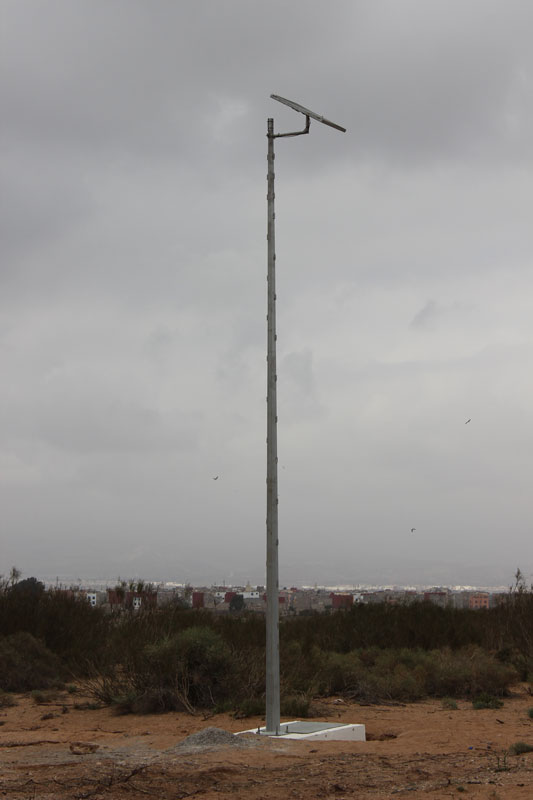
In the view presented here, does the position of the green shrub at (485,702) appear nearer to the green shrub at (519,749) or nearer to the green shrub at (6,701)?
the green shrub at (519,749)

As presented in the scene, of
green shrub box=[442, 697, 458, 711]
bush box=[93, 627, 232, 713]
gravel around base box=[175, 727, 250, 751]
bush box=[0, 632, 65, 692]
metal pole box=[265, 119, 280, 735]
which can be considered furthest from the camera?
bush box=[0, 632, 65, 692]

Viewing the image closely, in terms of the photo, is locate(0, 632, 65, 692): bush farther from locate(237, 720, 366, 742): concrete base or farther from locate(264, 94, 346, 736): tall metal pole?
locate(264, 94, 346, 736): tall metal pole

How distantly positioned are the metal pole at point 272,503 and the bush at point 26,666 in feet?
32.3

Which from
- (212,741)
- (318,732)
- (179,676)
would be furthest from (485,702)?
(212,741)

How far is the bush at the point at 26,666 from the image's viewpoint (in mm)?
18953

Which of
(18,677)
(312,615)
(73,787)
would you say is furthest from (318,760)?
(312,615)

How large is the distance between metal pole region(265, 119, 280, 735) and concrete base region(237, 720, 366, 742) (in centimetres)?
22

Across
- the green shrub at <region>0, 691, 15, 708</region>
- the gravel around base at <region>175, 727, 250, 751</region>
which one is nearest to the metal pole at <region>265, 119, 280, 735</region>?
the gravel around base at <region>175, 727, 250, 751</region>

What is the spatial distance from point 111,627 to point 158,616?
2.14 metres

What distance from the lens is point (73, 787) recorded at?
8219mm

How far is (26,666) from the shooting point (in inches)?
763

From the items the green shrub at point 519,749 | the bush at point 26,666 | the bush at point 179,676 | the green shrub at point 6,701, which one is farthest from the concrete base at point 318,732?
the bush at point 26,666

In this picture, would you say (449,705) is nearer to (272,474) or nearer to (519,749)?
(519,749)

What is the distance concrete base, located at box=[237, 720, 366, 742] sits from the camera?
11.1 metres
